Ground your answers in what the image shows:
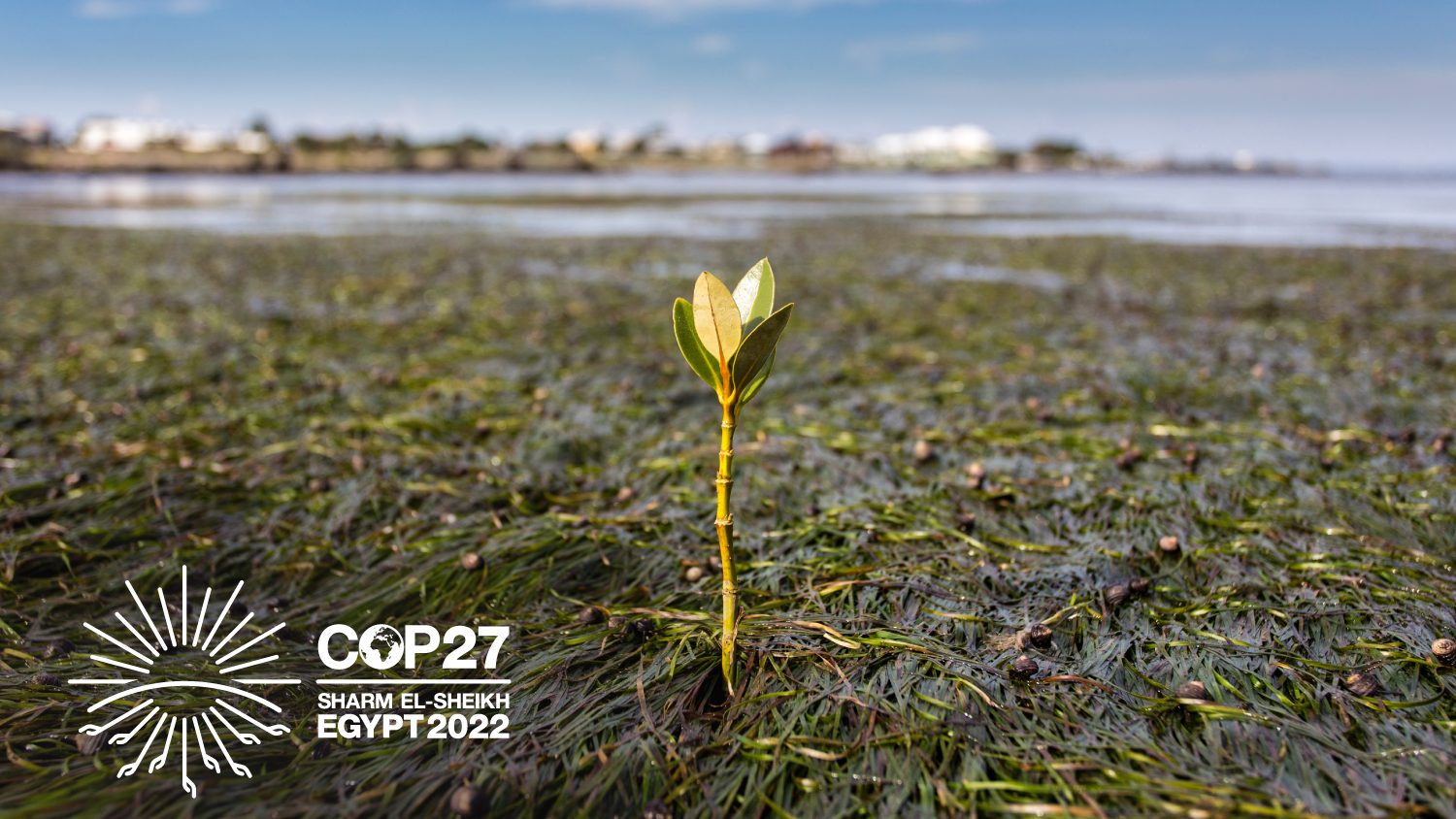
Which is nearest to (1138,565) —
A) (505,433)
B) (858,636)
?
(858,636)

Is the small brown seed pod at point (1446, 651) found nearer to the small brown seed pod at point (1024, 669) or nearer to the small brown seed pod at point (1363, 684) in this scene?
the small brown seed pod at point (1363, 684)

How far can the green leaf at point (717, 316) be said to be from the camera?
1.83 m

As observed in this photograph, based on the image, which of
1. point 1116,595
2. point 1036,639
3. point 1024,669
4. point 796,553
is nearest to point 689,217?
point 796,553

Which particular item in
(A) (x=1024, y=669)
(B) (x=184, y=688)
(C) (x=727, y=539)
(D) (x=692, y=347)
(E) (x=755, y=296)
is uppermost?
(E) (x=755, y=296)

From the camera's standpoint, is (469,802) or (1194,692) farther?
(1194,692)

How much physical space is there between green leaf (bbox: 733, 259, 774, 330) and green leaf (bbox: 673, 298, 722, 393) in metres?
0.12

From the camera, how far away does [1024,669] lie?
2.30 metres

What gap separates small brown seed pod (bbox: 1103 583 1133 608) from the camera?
8.95 feet

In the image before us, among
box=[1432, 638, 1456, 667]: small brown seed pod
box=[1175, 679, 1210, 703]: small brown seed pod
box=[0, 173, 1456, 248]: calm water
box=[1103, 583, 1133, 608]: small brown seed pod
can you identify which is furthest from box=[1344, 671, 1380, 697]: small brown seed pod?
box=[0, 173, 1456, 248]: calm water

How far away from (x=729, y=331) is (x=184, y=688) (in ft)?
6.24

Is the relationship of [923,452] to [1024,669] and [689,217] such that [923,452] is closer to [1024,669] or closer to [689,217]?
[1024,669]

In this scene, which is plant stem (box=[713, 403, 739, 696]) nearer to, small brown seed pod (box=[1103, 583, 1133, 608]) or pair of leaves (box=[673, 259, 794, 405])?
pair of leaves (box=[673, 259, 794, 405])

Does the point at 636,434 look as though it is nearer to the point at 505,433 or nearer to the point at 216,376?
A: the point at 505,433

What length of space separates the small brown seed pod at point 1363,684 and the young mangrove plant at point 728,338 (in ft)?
5.87
